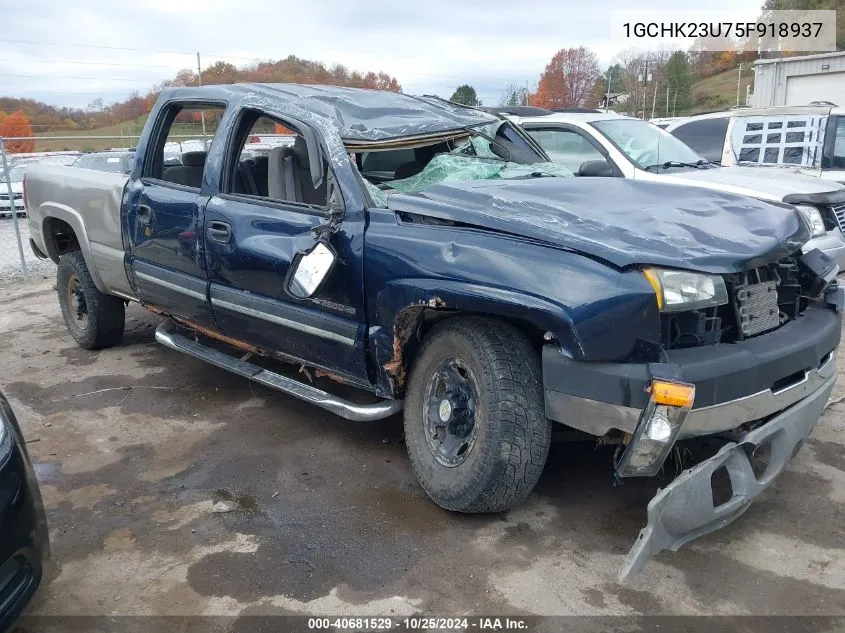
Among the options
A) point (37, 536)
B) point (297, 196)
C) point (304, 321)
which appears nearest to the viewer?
point (37, 536)

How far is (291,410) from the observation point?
4609mm

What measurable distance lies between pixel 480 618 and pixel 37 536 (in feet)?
4.86

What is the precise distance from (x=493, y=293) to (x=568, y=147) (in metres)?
4.78

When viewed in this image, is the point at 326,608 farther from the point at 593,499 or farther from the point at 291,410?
the point at 291,410

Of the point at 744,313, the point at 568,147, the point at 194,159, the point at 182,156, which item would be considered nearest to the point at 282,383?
the point at 194,159

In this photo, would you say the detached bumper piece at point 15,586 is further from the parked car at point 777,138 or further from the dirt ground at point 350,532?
the parked car at point 777,138

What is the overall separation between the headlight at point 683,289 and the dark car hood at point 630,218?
4 cm

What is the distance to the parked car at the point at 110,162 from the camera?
18.1 ft

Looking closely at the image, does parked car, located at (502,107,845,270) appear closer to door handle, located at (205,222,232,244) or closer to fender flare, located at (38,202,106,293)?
door handle, located at (205,222,232,244)

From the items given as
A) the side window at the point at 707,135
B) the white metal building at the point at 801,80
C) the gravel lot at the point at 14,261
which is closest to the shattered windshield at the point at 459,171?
the side window at the point at 707,135

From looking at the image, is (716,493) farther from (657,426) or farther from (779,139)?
(779,139)

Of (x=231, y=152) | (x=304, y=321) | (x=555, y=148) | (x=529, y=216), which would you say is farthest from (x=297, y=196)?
(x=555, y=148)

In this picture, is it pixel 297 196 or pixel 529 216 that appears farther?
pixel 297 196

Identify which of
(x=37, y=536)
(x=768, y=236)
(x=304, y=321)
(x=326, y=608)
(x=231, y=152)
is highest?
(x=231, y=152)
